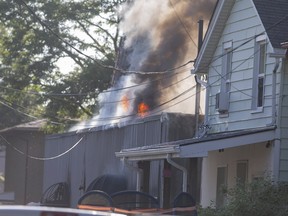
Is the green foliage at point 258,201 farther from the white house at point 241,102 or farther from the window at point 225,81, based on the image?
the window at point 225,81

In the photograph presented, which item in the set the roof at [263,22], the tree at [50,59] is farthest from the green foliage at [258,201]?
the tree at [50,59]

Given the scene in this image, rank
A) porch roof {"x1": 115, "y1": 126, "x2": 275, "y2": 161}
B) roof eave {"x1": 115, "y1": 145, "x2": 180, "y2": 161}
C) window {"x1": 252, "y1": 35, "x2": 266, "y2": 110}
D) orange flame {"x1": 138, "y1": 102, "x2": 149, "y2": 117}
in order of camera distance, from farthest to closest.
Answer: orange flame {"x1": 138, "y1": 102, "x2": 149, "y2": 117}
window {"x1": 252, "y1": 35, "x2": 266, "y2": 110}
roof eave {"x1": 115, "y1": 145, "x2": 180, "y2": 161}
porch roof {"x1": 115, "y1": 126, "x2": 275, "y2": 161}

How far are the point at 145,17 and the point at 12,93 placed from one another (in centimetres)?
1341

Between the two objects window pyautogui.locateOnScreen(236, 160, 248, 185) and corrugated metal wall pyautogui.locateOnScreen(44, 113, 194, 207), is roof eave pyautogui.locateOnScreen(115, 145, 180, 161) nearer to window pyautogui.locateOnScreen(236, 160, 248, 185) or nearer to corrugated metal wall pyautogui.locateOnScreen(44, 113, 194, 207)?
corrugated metal wall pyautogui.locateOnScreen(44, 113, 194, 207)

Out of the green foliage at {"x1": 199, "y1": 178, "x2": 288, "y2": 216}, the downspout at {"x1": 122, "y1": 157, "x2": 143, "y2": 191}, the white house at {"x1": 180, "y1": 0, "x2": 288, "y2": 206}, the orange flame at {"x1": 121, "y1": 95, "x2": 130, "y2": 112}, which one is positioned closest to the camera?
the green foliage at {"x1": 199, "y1": 178, "x2": 288, "y2": 216}

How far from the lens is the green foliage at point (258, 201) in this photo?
14570 mm

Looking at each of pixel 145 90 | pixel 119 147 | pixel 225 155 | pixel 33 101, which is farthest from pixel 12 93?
pixel 225 155

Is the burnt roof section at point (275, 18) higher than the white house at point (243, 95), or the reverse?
the burnt roof section at point (275, 18)

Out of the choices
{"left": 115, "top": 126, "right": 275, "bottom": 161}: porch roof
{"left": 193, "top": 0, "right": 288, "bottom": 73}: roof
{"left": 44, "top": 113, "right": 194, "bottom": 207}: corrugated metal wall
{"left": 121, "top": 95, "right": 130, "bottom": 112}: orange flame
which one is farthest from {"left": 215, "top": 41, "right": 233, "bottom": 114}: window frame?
{"left": 121, "top": 95, "right": 130, "bottom": 112}: orange flame

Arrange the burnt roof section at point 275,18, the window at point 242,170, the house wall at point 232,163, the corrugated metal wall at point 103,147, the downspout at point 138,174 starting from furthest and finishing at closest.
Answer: the corrugated metal wall at point 103,147 → the downspout at point 138,174 → the window at point 242,170 → the house wall at point 232,163 → the burnt roof section at point 275,18

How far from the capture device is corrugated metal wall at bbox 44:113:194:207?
2278 centimetres

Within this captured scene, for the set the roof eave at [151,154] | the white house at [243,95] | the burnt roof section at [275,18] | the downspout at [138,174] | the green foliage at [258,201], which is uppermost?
the burnt roof section at [275,18]

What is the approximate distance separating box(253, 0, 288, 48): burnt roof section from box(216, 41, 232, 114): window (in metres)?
1.65

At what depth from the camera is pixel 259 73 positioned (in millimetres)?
18438
